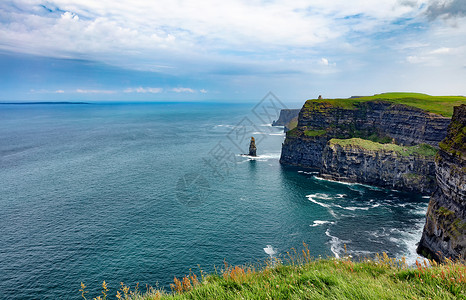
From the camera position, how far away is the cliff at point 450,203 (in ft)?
115

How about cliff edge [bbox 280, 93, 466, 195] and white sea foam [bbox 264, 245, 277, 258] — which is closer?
white sea foam [bbox 264, 245, 277, 258]

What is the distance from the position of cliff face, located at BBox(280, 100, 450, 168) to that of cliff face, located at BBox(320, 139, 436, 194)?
973 cm

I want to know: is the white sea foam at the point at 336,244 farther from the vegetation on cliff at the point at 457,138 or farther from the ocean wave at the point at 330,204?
the vegetation on cliff at the point at 457,138

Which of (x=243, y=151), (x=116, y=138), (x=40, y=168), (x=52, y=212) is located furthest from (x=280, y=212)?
(x=116, y=138)

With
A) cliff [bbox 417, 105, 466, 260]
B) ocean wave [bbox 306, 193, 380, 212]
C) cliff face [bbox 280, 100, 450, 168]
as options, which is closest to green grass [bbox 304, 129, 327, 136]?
cliff face [bbox 280, 100, 450, 168]

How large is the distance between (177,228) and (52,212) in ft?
101

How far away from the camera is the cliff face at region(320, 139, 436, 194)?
74250 mm

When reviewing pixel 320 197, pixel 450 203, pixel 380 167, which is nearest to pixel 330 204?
pixel 320 197

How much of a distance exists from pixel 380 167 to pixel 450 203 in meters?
Answer: 44.9

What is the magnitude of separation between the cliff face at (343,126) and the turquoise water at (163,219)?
9388 millimetres

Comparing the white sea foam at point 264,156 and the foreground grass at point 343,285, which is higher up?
the foreground grass at point 343,285

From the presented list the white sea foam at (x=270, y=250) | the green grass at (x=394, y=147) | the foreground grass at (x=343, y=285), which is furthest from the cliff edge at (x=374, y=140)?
the foreground grass at (x=343, y=285)

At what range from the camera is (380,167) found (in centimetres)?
8075

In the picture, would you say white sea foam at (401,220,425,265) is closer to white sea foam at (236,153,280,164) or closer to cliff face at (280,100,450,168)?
cliff face at (280,100,450,168)
